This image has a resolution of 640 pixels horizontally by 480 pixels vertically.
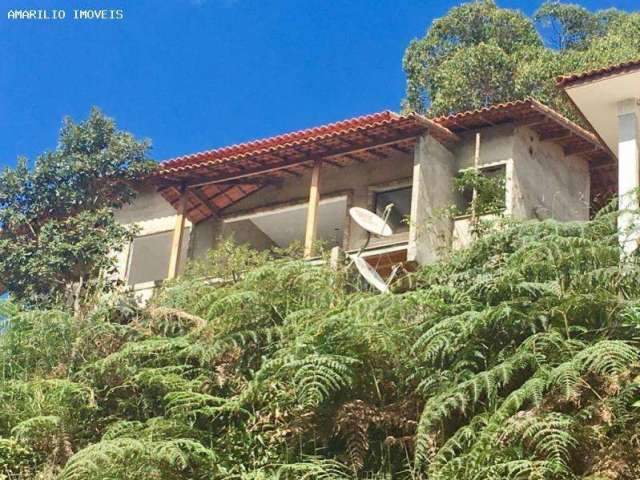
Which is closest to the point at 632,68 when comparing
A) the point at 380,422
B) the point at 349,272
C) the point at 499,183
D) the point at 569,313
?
the point at 499,183

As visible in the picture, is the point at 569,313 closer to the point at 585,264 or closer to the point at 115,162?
the point at 585,264

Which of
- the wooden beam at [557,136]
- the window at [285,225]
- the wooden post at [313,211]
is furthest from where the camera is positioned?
the window at [285,225]

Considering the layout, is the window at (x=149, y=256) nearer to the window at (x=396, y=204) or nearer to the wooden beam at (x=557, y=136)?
the window at (x=396, y=204)

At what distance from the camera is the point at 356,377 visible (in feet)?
33.3

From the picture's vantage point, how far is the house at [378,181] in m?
17.9

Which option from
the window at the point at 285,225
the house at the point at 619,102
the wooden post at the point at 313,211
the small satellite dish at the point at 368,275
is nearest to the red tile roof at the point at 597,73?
the house at the point at 619,102

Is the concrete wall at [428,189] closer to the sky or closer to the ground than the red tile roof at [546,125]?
closer to the ground

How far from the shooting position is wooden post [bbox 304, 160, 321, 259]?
1762cm

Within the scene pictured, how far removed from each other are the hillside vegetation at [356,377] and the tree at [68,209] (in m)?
5.25

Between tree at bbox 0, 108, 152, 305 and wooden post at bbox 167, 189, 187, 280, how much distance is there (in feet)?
2.59

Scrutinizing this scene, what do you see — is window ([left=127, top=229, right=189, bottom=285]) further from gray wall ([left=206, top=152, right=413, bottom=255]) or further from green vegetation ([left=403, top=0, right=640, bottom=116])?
green vegetation ([left=403, top=0, right=640, bottom=116])

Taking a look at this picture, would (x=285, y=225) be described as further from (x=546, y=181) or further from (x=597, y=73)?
(x=597, y=73)

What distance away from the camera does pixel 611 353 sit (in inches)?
344

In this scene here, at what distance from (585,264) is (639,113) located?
6.03m
